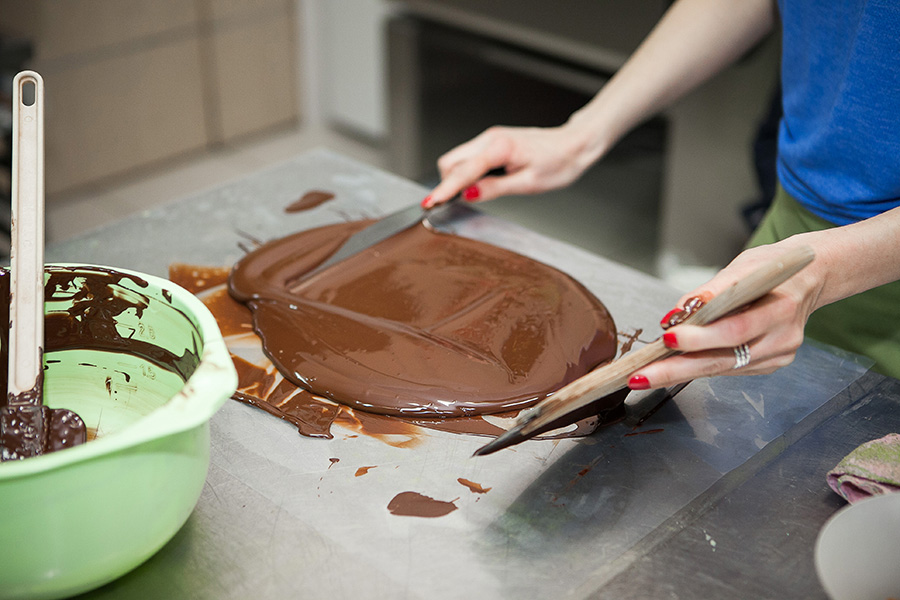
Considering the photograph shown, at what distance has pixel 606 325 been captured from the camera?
36.9 inches

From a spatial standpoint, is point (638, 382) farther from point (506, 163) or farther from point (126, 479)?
point (506, 163)

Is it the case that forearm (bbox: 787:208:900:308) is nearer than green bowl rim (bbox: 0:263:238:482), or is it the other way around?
green bowl rim (bbox: 0:263:238:482)

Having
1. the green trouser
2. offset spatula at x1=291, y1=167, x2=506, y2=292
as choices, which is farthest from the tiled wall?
the green trouser

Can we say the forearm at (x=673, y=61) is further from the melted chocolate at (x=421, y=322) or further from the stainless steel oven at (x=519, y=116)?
the stainless steel oven at (x=519, y=116)

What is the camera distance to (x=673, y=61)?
114 cm

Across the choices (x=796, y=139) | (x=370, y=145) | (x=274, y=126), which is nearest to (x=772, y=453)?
(x=796, y=139)

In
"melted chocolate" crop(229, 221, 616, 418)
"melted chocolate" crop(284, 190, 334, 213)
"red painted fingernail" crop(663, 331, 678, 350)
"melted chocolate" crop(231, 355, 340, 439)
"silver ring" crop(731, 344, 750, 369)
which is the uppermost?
"red painted fingernail" crop(663, 331, 678, 350)

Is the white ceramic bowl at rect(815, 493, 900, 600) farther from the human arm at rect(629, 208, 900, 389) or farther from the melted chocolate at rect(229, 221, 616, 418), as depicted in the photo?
the melted chocolate at rect(229, 221, 616, 418)

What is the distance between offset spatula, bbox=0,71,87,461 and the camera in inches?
25.0

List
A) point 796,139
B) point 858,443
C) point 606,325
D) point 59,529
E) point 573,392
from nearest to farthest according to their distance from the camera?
point 59,529 → point 573,392 → point 858,443 → point 606,325 → point 796,139

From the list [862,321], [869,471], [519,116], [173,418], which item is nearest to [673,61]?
[862,321]

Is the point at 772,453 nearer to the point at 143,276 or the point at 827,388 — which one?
the point at 827,388

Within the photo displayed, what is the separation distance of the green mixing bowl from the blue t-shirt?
2.40 feet

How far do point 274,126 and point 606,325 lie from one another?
2.65m
